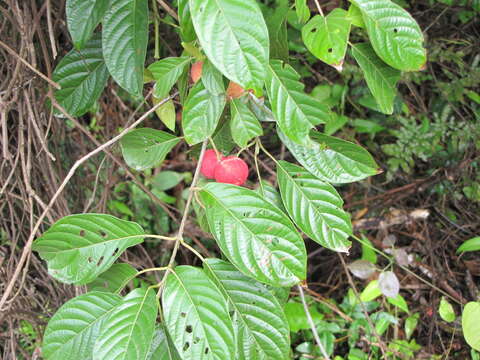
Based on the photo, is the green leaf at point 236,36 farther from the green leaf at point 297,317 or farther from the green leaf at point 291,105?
the green leaf at point 297,317

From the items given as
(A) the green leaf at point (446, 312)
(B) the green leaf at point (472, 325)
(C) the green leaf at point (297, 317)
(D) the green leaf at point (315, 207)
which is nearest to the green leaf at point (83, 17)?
(D) the green leaf at point (315, 207)

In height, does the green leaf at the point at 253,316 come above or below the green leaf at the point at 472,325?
above

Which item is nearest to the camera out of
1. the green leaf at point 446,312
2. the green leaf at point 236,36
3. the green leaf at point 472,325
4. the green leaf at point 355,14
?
the green leaf at point 236,36

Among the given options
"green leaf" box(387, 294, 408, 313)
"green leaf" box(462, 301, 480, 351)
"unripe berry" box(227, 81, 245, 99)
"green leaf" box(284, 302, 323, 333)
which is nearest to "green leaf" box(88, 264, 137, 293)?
"unripe berry" box(227, 81, 245, 99)

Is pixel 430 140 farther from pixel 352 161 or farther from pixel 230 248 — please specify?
pixel 230 248

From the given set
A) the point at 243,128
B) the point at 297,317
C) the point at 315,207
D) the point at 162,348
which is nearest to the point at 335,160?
the point at 315,207

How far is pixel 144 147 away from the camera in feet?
3.43

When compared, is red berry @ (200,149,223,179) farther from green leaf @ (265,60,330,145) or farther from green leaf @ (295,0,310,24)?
green leaf @ (295,0,310,24)

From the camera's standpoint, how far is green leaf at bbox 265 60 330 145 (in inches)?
33.2

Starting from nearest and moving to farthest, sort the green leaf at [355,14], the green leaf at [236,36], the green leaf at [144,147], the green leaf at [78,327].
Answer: the green leaf at [236,36] → the green leaf at [78,327] → the green leaf at [355,14] → the green leaf at [144,147]

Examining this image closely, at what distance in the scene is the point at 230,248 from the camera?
779mm

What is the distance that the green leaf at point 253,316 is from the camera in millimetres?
814

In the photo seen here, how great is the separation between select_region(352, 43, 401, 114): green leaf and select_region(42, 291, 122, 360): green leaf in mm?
677

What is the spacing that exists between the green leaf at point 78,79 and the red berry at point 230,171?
0.43 meters
